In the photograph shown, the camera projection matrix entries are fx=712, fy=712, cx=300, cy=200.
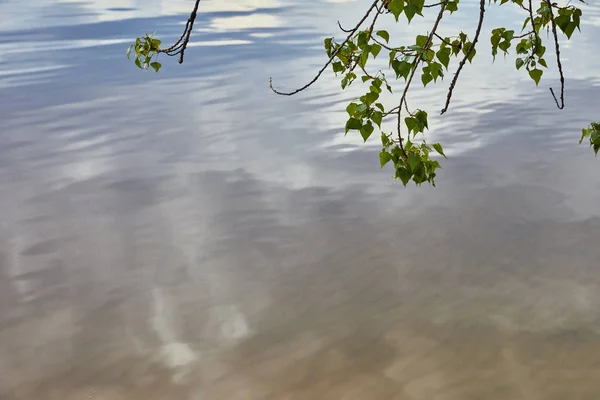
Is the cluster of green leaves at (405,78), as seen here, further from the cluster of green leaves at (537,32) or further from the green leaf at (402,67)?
the cluster of green leaves at (537,32)

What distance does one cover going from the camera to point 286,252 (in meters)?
5.20

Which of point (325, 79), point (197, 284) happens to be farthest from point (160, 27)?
point (197, 284)

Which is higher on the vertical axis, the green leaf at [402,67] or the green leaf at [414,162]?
the green leaf at [402,67]

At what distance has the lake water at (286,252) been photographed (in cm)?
385

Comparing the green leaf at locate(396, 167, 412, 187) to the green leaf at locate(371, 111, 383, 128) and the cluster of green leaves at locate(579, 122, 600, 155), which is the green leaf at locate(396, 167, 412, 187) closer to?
the green leaf at locate(371, 111, 383, 128)

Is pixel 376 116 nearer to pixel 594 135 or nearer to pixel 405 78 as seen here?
pixel 405 78

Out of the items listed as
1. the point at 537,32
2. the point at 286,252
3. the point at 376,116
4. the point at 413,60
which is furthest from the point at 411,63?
the point at 286,252

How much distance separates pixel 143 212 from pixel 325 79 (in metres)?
6.12

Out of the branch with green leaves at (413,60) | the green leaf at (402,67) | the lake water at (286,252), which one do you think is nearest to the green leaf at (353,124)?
the branch with green leaves at (413,60)

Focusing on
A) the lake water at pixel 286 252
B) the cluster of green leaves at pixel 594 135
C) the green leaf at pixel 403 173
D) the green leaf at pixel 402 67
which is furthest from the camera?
the lake water at pixel 286 252

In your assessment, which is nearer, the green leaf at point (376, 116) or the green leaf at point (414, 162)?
the green leaf at point (376, 116)

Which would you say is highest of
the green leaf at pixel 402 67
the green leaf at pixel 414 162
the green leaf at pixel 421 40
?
the green leaf at pixel 421 40

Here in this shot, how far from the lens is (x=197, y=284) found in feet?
15.6

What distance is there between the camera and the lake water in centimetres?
385
